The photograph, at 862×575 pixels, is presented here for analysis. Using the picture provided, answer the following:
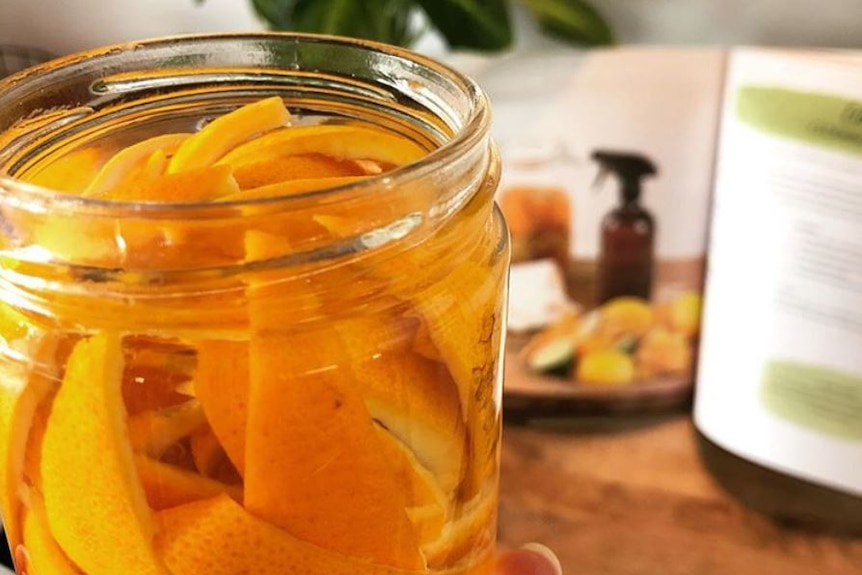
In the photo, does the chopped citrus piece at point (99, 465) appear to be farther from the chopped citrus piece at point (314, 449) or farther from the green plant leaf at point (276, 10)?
the green plant leaf at point (276, 10)

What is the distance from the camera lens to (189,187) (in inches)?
11.4

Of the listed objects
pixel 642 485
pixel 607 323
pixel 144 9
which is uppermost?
pixel 144 9

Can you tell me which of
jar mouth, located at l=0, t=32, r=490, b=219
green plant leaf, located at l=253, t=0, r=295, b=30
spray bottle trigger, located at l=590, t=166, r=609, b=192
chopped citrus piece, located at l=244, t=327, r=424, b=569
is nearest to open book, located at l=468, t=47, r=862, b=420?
spray bottle trigger, located at l=590, t=166, r=609, b=192

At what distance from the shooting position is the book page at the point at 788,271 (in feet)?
2.03

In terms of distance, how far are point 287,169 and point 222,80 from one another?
0.07 metres

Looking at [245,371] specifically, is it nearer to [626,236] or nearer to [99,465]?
[99,465]

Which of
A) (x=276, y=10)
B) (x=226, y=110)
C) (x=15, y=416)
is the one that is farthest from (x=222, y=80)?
(x=276, y=10)

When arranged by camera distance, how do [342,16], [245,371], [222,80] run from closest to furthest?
1. [245,371]
2. [222,80]
3. [342,16]

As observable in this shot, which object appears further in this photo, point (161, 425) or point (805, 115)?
point (805, 115)

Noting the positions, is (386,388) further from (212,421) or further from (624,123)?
(624,123)

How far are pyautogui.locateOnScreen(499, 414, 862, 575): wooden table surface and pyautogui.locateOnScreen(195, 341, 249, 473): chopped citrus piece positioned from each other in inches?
17.4

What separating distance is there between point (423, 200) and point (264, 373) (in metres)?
0.07

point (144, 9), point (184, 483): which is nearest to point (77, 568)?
point (184, 483)

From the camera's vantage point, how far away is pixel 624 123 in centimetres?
68
